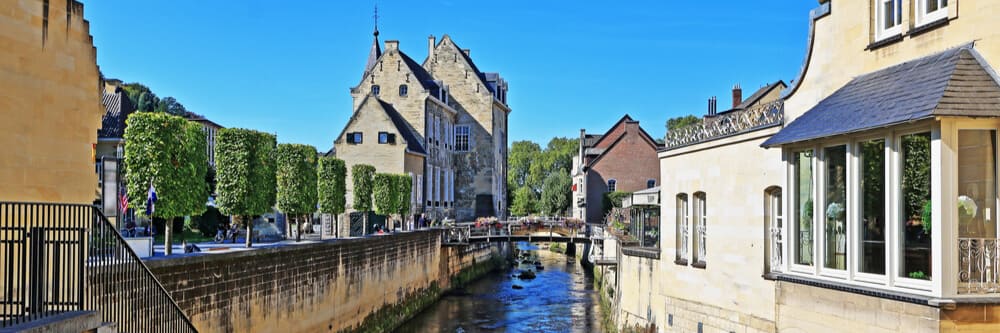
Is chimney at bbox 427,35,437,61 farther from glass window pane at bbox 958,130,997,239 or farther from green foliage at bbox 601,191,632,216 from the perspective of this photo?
glass window pane at bbox 958,130,997,239

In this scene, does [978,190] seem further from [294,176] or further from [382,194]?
[382,194]

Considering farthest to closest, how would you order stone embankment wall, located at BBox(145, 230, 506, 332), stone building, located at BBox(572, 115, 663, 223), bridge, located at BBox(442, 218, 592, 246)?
stone building, located at BBox(572, 115, 663, 223)
bridge, located at BBox(442, 218, 592, 246)
stone embankment wall, located at BBox(145, 230, 506, 332)

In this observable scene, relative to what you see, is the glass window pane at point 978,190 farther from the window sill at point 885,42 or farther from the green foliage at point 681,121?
the green foliage at point 681,121

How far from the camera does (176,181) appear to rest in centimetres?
1653

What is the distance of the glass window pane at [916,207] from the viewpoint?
8.77 m

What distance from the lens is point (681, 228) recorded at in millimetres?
16047

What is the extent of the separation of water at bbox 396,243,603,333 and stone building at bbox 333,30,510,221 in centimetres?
765

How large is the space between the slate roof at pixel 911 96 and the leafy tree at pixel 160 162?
454 inches

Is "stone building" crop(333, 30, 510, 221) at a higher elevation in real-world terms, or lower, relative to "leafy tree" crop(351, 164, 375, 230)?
higher

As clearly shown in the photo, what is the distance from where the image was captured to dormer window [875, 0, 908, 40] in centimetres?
1005

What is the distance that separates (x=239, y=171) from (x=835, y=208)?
14.6m

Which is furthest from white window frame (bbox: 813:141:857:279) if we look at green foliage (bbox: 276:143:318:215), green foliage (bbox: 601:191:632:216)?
green foliage (bbox: 601:191:632:216)

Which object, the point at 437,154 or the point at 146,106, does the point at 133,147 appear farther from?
the point at 146,106

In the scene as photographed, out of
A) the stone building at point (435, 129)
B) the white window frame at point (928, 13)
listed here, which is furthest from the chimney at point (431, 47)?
the white window frame at point (928, 13)
